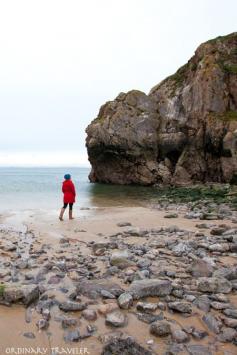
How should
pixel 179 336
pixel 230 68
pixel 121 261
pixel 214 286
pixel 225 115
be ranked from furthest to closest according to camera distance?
pixel 230 68, pixel 225 115, pixel 121 261, pixel 214 286, pixel 179 336

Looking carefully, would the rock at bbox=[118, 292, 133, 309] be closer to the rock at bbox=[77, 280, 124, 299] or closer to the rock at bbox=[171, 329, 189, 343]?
the rock at bbox=[77, 280, 124, 299]

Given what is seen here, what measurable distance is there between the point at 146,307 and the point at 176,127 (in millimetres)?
49450

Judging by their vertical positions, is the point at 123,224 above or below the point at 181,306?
below

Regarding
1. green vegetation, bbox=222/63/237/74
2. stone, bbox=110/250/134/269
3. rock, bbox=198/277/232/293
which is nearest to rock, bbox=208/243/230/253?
stone, bbox=110/250/134/269

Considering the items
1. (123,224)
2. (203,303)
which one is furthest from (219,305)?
A: (123,224)

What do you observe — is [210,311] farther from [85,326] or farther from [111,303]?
[85,326]

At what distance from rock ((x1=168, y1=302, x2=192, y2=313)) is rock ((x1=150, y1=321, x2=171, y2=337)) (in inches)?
22.2

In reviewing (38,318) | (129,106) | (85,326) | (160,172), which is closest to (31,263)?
(38,318)

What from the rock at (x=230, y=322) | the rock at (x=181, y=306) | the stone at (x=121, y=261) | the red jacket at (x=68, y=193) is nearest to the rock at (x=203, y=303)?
the rock at (x=181, y=306)

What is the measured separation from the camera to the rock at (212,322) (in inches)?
192

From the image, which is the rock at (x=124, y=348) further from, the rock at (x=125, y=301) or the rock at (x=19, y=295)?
the rock at (x=19, y=295)

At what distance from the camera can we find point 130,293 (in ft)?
19.3

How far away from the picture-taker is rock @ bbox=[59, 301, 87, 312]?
5.42 metres

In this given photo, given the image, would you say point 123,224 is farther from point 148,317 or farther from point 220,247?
point 148,317
